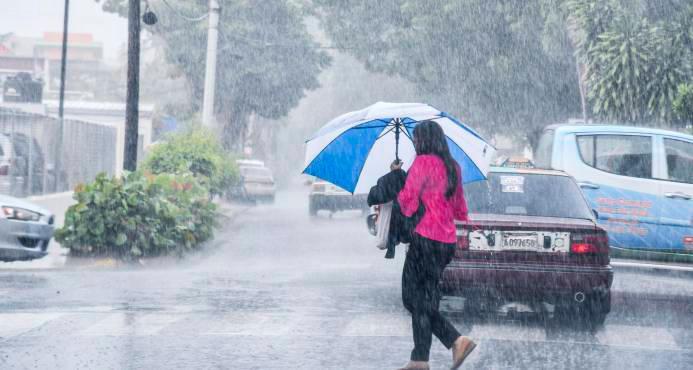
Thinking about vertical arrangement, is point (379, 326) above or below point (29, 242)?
below

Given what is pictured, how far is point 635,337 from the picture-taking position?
1002 cm

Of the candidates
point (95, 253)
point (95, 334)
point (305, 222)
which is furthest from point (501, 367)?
point (305, 222)

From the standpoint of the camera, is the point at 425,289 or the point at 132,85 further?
the point at 132,85

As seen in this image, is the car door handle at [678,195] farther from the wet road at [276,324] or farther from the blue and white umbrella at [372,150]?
the blue and white umbrella at [372,150]

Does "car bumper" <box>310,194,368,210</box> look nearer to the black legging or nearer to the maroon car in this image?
the maroon car

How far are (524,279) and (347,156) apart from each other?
1771mm

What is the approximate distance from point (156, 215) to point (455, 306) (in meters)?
7.00

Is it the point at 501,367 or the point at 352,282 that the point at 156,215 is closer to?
the point at 352,282

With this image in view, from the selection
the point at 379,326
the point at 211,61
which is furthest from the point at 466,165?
the point at 211,61

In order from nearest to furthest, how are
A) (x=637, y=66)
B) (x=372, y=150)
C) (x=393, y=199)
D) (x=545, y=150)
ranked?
(x=393, y=199)
(x=372, y=150)
(x=545, y=150)
(x=637, y=66)

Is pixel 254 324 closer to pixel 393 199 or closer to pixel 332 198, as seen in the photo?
pixel 393 199

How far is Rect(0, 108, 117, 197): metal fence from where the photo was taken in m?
26.6

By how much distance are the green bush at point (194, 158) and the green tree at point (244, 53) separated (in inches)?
793

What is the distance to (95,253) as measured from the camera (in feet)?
55.8
